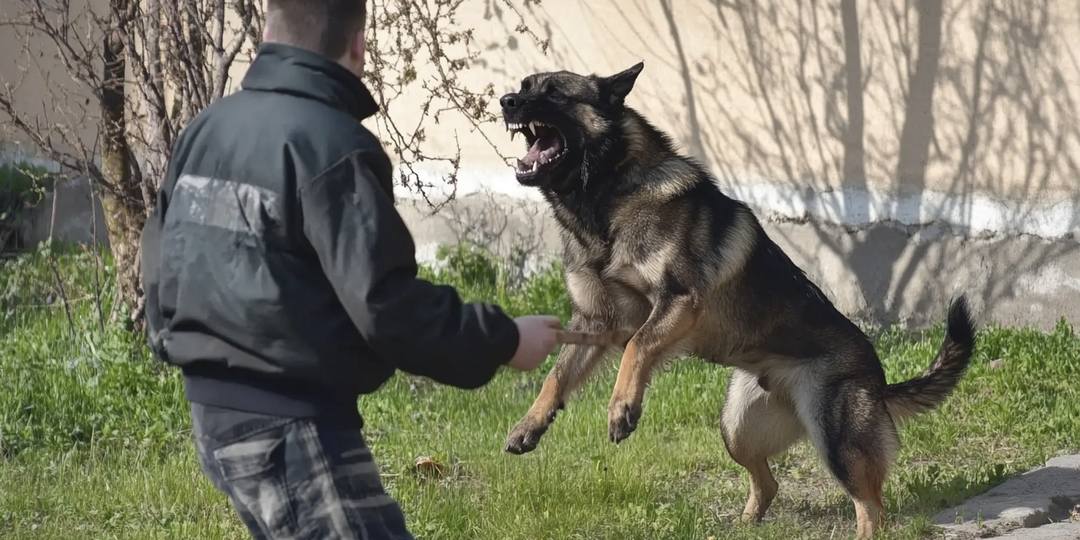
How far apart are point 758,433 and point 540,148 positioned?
1.49 m

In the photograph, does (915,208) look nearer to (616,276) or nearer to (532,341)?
(616,276)

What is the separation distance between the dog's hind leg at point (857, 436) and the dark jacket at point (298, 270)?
8.08 ft

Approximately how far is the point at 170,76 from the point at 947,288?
4.69 m

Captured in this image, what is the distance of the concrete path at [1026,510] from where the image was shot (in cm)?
443

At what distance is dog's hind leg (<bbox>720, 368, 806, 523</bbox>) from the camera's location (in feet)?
16.1

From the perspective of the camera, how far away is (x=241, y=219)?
2.47 metres

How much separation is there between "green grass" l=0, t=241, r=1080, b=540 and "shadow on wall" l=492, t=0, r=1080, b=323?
59 centimetres

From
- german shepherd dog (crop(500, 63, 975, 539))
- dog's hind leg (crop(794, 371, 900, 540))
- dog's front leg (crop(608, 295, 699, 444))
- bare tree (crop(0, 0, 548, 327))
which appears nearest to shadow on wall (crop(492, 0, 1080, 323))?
bare tree (crop(0, 0, 548, 327))

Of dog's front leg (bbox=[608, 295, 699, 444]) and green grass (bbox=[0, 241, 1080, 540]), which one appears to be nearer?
dog's front leg (bbox=[608, 295, 699, 444])

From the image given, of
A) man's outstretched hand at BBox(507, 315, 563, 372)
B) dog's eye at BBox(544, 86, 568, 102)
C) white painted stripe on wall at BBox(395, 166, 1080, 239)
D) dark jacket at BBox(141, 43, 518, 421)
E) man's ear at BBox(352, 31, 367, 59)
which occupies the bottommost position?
man's outstretched hand at BBox(507, 315, 563, 372)

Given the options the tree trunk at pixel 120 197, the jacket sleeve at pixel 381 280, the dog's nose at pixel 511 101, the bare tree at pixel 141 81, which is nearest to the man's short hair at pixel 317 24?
the jacket sleeve at pixel 381 280

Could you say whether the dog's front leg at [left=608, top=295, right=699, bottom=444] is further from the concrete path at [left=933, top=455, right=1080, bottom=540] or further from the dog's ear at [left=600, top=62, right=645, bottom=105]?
the concrete path at [left=933, top=455, right=1080, bottom=540]

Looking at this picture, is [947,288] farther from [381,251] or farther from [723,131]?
[381,251]

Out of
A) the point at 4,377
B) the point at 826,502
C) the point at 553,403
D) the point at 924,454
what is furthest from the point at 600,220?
the point at 4,377
